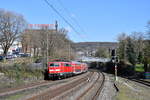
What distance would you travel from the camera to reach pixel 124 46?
83250mm

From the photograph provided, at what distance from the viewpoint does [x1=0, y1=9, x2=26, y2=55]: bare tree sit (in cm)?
6500

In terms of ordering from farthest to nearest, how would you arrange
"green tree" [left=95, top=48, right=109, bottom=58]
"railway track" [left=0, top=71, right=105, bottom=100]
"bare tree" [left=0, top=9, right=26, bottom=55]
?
"green tree" [left=95, top=48, right=109, bottom=58] → "bare tree" [left=0, top=9, right=26, bottom=55] → "railway track" [left=0, top=71, right=105, bottom=100]

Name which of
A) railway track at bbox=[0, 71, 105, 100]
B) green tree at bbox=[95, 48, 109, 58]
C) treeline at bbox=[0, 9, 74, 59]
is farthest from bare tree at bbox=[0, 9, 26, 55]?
green tree at bbox=[95, 48, 109, 58]

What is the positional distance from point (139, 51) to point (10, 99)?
70448mm

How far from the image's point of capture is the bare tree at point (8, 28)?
213 feet

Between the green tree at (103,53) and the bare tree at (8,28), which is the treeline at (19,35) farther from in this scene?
the green tree at (103,53)

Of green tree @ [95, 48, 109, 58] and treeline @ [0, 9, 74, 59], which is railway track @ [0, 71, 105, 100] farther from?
green tree @ [95, 48, 109, 58]

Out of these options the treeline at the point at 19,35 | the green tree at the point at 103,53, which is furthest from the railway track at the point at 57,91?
the green tree at the point at 103,53

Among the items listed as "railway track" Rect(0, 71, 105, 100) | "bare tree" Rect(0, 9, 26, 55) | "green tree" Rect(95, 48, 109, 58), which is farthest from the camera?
"green tree" Rect(95, 48, 109, 58)

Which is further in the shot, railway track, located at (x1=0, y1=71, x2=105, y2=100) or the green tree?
the green tree

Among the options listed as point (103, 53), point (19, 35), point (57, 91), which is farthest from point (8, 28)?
point (103, 53)

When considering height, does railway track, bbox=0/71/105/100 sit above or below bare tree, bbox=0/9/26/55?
below

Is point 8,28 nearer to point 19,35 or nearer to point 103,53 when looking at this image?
point 19,35

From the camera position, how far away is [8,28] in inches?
2603
